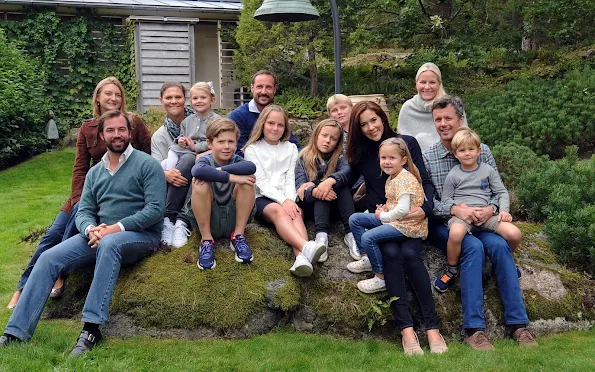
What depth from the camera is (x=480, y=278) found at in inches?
178

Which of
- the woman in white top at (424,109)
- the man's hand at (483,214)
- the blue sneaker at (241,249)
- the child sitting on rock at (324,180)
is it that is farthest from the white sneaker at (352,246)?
the woman in white top at (424,109)

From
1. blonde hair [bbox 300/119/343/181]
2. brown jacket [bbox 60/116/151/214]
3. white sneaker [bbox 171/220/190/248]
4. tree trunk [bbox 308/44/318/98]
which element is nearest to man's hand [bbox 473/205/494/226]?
blonde hair [bbox 300/119/343/181]

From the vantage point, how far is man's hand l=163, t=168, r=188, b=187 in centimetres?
516

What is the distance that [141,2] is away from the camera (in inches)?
600

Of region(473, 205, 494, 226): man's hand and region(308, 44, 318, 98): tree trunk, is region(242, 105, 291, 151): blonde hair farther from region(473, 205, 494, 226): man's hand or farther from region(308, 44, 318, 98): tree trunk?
region(308, 44, 318, 98): tree trunk

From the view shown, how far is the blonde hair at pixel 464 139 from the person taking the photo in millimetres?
4684

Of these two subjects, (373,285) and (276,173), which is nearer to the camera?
(373,285)

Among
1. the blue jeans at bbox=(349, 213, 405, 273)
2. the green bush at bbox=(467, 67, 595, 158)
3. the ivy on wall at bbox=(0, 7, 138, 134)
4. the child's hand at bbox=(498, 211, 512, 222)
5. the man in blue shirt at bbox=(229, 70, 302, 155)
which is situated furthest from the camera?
the ivy on wall at bbox=(0, 7, 138, 134)

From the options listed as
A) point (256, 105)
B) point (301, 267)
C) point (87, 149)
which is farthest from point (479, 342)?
point (87, 149)

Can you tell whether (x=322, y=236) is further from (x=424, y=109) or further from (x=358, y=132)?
(x=424, y=109)

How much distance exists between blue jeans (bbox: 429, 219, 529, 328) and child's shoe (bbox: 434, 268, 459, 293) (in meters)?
0.17

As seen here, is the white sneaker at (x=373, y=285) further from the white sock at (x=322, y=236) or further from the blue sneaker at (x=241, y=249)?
the blue sneaker at (x=241, y=249)

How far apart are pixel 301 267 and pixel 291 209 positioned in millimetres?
579

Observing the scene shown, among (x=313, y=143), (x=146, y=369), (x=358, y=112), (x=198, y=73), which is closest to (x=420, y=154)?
(x=358, y=112)
